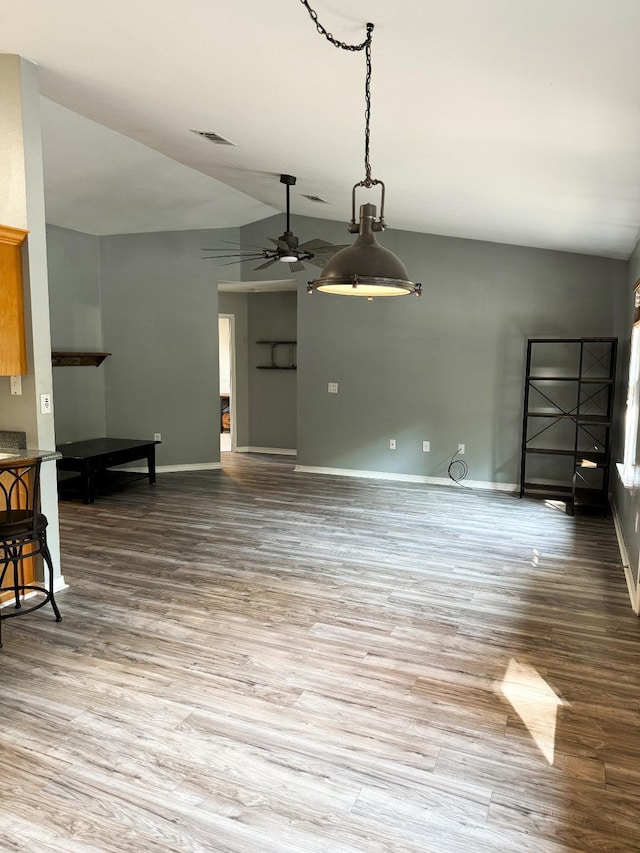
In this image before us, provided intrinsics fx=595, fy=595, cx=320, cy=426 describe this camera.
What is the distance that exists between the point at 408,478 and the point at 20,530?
4.72 metres

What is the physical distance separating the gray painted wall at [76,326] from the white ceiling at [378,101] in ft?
4.05

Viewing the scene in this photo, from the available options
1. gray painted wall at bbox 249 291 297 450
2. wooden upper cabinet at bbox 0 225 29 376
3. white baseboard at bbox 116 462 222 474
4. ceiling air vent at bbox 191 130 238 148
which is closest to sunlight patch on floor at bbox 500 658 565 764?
wooden upper cabinet at bbox 0 225 29 376

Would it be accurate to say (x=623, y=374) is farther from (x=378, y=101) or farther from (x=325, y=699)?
(x=325, y=699)

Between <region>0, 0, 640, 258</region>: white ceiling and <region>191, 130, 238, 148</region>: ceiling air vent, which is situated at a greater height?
<region>191, 130, 238, 148</region>: ceiling air vent

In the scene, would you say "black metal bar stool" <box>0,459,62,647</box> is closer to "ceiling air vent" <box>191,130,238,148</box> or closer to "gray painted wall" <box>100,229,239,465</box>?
"ceiling air vent" <box>191,130,238,148</box>

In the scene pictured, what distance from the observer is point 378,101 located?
296 centimetres

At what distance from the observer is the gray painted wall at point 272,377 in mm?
8812

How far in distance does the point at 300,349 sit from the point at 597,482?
3.73 m

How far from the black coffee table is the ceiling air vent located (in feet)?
10.6

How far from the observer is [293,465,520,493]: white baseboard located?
6.63m

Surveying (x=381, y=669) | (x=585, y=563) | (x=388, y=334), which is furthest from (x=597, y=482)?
(x=381, y=669)

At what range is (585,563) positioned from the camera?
439 centimetres

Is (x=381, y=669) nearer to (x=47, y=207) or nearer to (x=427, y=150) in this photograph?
(x=427, y=150)

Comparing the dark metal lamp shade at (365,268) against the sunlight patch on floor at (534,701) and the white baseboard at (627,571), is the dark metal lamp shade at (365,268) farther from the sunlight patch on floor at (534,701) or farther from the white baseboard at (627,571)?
the white baseboard at (627,571)
